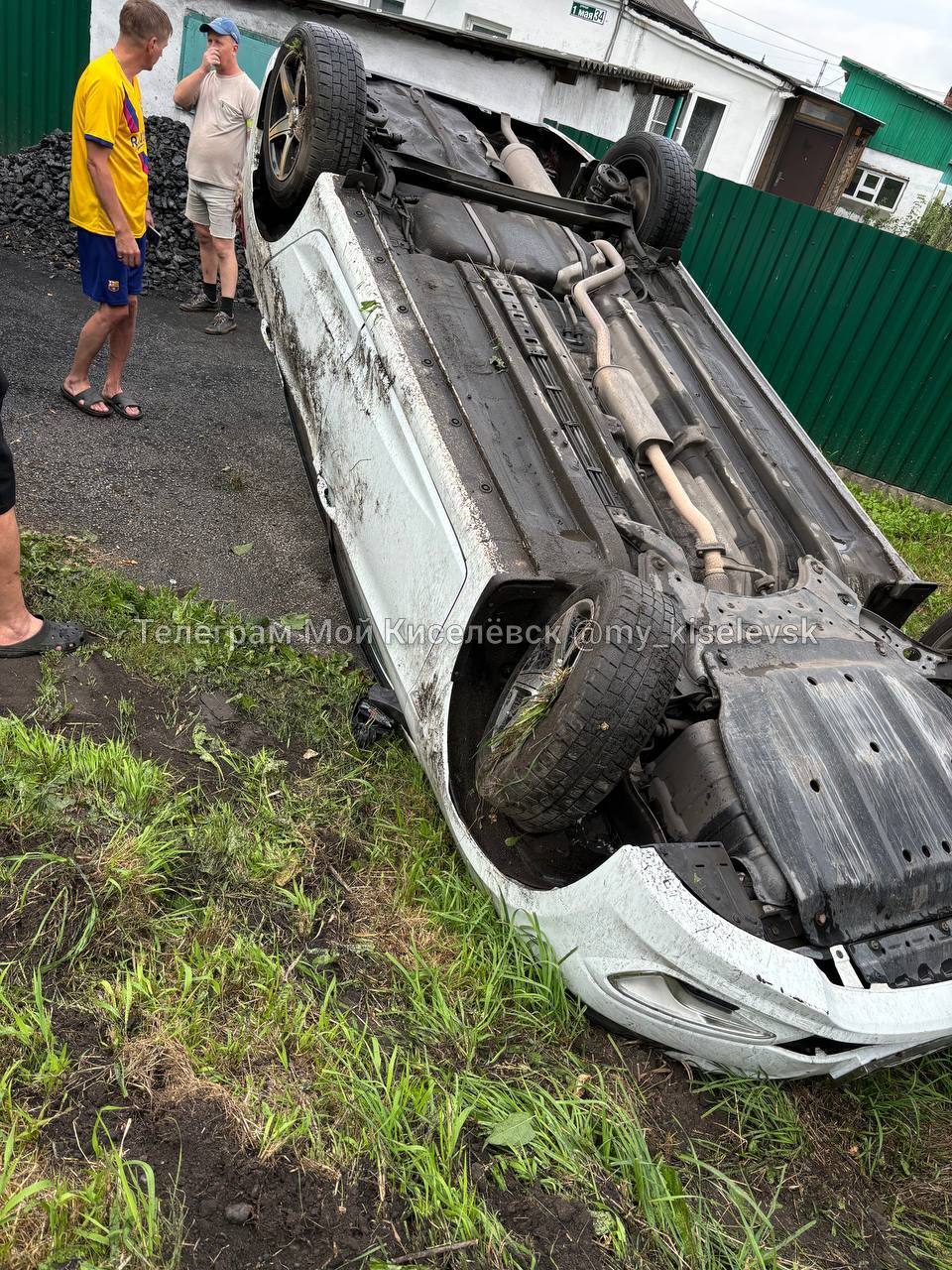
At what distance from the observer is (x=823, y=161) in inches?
652

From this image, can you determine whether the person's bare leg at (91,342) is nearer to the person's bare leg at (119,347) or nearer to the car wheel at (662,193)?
the person's bare leg at (119,347)

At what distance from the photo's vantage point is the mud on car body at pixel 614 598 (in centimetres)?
197

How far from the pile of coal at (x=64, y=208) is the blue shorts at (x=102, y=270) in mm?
2293

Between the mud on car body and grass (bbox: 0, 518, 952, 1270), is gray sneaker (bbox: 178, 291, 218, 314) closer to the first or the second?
the mud on car body

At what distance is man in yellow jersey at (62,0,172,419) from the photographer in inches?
145

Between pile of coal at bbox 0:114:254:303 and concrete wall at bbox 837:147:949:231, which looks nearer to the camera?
pile of coal at bbox 0:114:254:303

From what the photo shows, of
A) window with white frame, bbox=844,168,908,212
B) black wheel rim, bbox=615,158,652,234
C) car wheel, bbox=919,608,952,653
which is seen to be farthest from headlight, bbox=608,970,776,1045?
window with white frame, bbox=844,168,908,212

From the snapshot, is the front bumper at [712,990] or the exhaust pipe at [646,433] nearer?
the front bumper at [712,990]

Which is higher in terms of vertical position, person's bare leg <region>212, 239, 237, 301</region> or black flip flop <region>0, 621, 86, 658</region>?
person's bare leg <region>212, 239, 237, 301</region>

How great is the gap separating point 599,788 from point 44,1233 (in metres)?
1.42

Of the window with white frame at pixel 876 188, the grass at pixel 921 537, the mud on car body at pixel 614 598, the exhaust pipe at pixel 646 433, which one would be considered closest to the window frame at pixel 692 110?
the window with white frame at pixel 876 188

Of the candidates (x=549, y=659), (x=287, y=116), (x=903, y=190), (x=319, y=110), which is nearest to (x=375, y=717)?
(x=549, y=659)

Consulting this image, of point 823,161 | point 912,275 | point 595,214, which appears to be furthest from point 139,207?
point 823,161

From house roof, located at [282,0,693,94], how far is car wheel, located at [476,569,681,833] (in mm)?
6281
